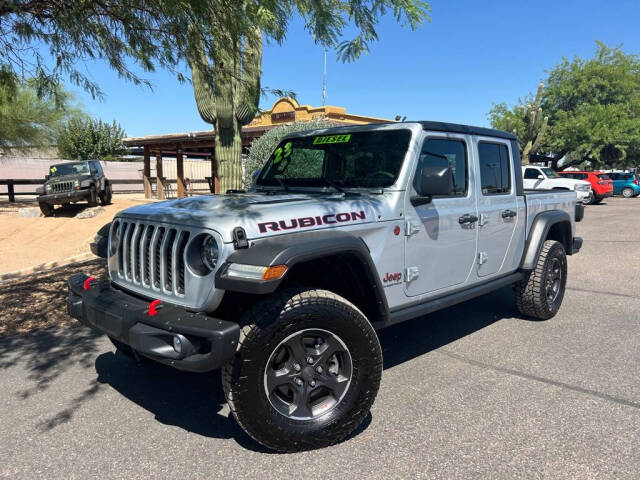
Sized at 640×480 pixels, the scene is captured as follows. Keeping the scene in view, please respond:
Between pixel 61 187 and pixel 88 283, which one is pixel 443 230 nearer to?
pixel 88 283

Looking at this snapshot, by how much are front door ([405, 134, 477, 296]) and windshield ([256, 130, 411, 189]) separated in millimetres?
215

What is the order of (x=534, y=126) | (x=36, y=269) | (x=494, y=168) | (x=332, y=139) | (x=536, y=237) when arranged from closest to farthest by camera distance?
1. (x=332, y=139)
2. (x=494, y=168)
3. (x=536, y=237)
4. (x=36, y=269)
5. (x=534, y=126)

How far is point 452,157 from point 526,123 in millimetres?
33838

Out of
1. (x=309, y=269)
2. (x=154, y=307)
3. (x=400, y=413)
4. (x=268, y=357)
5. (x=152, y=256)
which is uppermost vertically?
(x=152, y=256)

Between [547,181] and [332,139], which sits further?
[547,181]

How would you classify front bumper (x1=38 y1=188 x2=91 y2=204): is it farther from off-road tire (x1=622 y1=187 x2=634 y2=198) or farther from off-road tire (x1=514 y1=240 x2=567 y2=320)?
off-road tire (x1=622 y1=187 x2=634 y2=198)

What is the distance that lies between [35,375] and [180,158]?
1900 centimetres

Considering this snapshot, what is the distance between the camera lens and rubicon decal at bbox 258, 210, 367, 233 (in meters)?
2.69

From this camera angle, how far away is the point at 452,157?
386 centimetres

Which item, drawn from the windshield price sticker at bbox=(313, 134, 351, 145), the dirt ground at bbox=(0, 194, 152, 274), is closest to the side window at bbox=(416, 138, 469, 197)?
the windshield price sticker at bbox=(313, 134, 351, 145)

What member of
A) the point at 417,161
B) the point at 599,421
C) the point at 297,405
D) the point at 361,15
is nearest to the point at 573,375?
the point at 599,421

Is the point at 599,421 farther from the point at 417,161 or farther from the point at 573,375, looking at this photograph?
the point at 417,161

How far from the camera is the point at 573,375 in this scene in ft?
11.9

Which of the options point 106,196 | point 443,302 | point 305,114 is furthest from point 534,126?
point 443,302
